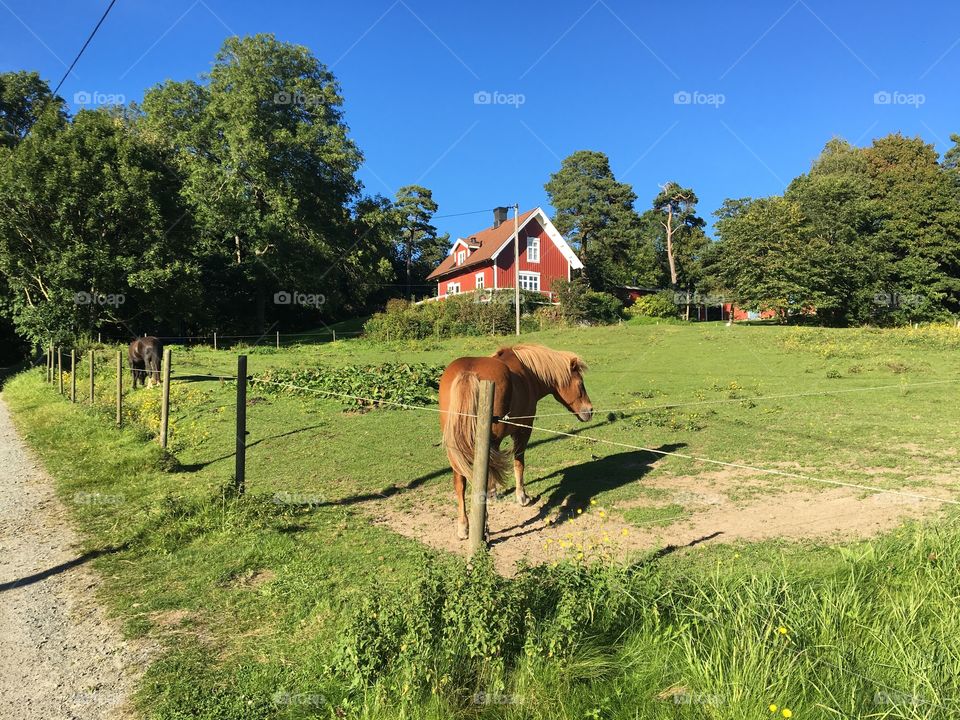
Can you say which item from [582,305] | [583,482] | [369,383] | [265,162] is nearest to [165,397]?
[369,383]

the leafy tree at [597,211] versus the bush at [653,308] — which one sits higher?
the leafy tree at [597,211]

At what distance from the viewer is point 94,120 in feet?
86.0

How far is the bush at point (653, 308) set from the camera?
4309 centimetres

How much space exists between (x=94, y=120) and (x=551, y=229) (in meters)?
29.3

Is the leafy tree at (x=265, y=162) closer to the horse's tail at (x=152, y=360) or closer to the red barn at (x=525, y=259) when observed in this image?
the red barn at (x=525, y=259)

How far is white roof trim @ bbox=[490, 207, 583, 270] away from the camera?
41.7 m

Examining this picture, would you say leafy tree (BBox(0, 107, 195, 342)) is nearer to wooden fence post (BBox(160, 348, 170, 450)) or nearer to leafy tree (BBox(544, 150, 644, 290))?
wooden fence post (BBox(160, 348, 170, 450))

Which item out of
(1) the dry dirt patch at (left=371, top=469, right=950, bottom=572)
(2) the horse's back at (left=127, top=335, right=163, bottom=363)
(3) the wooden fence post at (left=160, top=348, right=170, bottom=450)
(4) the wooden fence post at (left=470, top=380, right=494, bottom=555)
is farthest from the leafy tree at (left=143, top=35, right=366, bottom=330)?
(4) the wooden fence post at (left=470, top=380, right=494, bottom=555)

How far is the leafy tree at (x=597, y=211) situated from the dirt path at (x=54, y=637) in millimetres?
50727

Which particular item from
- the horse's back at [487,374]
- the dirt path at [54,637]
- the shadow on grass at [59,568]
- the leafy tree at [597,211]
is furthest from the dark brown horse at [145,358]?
the leafy tree at [597,211]

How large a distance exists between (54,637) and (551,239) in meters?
42.6

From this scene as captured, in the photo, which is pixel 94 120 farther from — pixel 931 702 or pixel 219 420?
pixel 931 702

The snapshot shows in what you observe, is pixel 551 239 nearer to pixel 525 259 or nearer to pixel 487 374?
pixel 525 259

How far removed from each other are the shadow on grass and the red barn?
3675 centimetres
